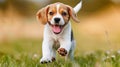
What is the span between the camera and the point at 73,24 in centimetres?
2067

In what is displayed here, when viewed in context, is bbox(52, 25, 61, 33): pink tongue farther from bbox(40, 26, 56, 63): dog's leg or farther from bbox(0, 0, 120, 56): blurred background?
bbox(0, 0, 120, 56): blurred background

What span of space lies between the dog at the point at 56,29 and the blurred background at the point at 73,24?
11.7ft

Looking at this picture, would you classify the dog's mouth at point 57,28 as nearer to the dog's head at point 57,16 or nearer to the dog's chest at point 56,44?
the dog's head at point 57,16

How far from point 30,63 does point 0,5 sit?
1594cm

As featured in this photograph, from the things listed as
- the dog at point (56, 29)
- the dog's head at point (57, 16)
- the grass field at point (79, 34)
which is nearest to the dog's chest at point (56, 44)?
the dog at point (56, 29)

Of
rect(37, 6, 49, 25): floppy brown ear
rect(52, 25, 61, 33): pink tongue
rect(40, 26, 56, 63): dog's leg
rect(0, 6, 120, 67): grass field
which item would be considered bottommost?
rect(0, 6, 120, 67): grass field

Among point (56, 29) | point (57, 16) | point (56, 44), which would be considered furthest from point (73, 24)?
point (57, 16)

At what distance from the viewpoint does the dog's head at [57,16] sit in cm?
773

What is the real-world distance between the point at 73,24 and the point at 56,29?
42.0 feet

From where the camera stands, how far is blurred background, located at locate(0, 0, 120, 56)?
14.9 m

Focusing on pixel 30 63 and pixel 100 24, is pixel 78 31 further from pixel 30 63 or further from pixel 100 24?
pixel 30 63

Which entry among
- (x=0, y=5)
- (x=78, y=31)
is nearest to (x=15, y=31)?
(x=78, y=31)

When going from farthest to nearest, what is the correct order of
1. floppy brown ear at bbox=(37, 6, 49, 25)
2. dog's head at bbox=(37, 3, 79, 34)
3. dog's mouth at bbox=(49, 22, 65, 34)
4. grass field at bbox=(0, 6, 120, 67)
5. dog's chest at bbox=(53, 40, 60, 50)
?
grass field at bbox=(0, 6, 120, 67), dog's chest at bbox=(53, 40, 60, 50), floppy brown ear at bbox=(37, 6, 49, 25), dog's mouth at bbox=(49, 22, 65, 34), dog's head at bbox=(37, 3, 79, 34)

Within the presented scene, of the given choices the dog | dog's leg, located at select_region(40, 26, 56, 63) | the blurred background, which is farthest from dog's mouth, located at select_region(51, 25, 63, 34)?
the blurred background
